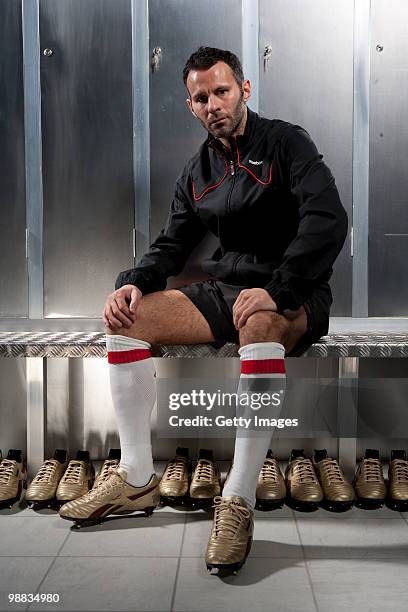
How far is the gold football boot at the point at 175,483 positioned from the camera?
2182 millimetres

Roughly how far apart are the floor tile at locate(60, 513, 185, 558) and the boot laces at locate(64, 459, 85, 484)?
247 millimetres

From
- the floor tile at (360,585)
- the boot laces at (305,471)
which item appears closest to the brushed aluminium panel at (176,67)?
the boot laces at (305,471)

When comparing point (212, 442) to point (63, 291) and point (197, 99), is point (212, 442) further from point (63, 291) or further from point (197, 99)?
point (197, 99)

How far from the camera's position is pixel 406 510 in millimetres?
2148

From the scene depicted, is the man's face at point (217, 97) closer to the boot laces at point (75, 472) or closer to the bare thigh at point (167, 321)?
the bare thigh at point (167, 321)

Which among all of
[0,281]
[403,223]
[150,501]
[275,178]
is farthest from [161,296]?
[403,223]

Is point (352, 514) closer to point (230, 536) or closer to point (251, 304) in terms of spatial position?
point (230, 536)

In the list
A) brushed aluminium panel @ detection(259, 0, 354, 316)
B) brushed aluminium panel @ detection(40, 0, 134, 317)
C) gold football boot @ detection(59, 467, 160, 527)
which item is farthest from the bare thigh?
brushed aluminium panel @ detection(259, 0, 354, 316)

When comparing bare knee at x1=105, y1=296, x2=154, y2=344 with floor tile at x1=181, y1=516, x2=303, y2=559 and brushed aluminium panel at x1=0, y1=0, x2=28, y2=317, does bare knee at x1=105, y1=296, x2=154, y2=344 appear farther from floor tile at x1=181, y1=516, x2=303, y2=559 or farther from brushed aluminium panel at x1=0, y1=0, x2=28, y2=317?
brushed aluminium panel at x1=0, y1=0, x2=28, y2=317

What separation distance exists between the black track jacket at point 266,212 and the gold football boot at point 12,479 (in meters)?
0.78

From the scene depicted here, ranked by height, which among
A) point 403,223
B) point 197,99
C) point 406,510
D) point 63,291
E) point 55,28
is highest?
point 55,28

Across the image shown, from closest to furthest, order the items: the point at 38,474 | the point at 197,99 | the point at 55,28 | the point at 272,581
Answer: the point at 272,581
the point at 197,99
the point at 38,474
the point at 55,28

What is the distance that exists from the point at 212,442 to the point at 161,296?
932 mm

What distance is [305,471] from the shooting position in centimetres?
227
